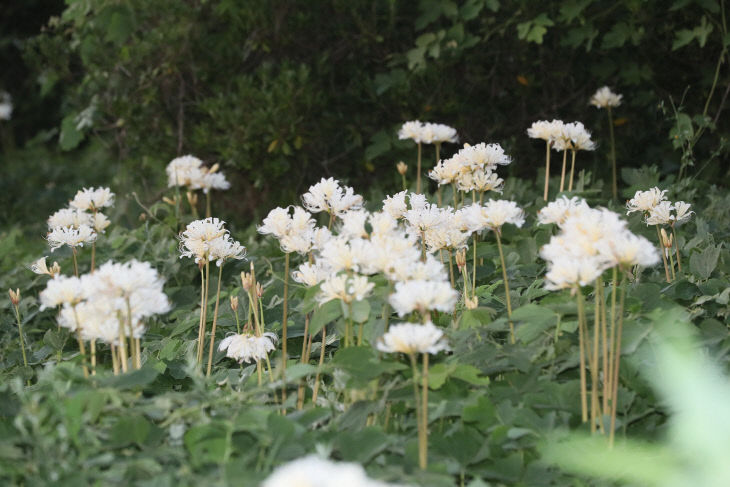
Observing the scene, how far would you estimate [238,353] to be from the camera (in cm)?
212

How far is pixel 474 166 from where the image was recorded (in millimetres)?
2484

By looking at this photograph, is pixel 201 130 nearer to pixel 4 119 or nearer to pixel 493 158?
pixel 493 158

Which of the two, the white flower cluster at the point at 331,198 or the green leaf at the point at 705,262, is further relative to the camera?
the green leaf at the point at 705,262

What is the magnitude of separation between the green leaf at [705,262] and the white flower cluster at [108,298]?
4.97 ft

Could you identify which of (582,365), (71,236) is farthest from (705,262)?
(71,236)

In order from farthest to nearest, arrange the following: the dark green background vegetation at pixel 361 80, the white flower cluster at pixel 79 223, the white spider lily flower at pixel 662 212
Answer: the dark green background vegetation at pixel 361 80 < the white flower cluster at pixel 79 223 < the white spider lily flower at pixel 662 212

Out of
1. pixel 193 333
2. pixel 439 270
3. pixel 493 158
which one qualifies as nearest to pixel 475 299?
pixel 439 270

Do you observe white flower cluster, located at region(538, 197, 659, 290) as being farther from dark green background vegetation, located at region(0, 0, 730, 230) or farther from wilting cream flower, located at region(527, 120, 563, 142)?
dark green background vegetation, located at region(0, 0, 730, 230)

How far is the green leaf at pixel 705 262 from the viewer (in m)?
2.43

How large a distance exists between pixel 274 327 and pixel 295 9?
242 cm

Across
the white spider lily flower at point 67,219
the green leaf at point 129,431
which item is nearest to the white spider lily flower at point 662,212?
the green leaf at point 129,431

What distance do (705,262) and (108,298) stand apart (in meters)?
1.64

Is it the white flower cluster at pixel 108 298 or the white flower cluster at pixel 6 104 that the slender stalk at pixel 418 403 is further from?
the white flower cluster at pixel 6 104

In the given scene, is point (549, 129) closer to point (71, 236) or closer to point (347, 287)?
point (347, 287)
